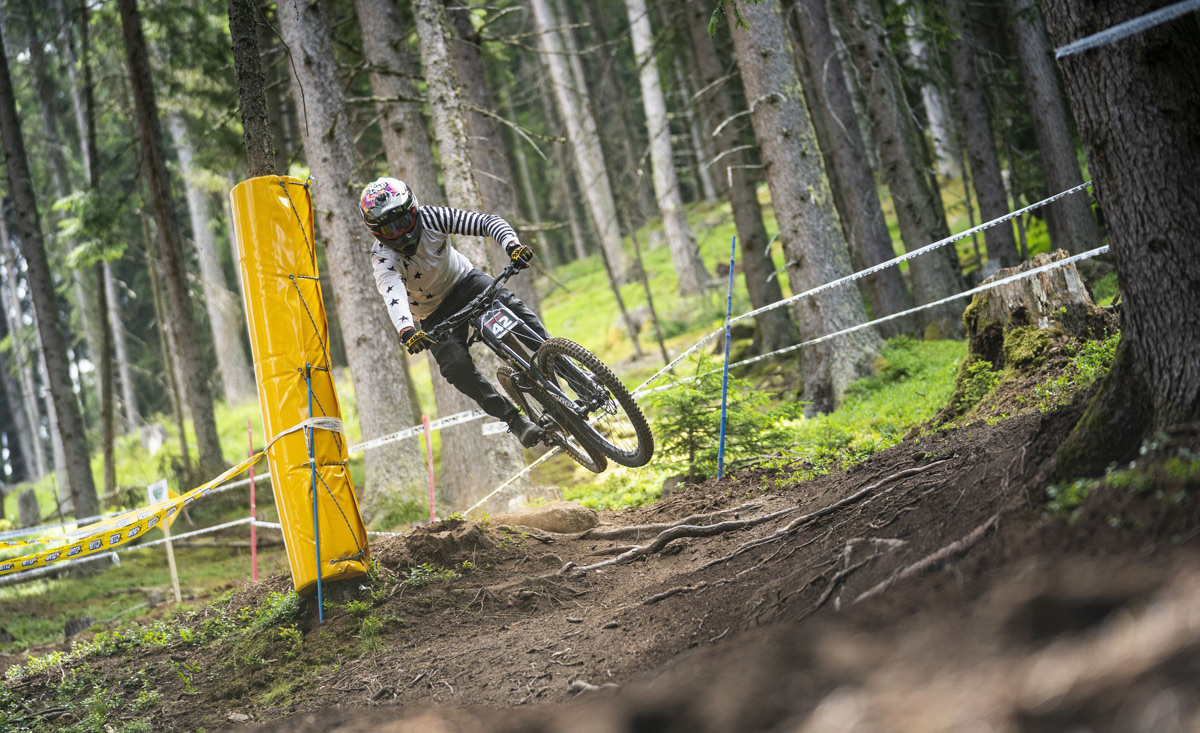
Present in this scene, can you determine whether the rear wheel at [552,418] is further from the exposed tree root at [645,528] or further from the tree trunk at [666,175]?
the tree trunk at [666,175]

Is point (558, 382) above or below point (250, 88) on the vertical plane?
below

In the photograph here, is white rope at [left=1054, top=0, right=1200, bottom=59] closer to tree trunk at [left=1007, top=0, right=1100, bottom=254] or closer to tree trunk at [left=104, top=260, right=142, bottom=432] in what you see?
tree trunk at [left=1007, top=0, right=1100, bottom=254]

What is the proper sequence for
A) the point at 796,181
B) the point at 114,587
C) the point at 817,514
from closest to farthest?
the point at 817,514 < the point at 796,181 < the point at 114,587

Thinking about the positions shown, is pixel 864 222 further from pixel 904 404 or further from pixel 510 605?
pixel 510 605

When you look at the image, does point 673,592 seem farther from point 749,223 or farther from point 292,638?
point 749,223

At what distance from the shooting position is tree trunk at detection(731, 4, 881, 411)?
10.4 meters

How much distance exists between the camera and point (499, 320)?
6.84 meters

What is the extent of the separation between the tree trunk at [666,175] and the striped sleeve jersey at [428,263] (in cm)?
1511

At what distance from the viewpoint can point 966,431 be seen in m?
5.79

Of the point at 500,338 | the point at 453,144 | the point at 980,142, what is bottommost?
the point at 500,338

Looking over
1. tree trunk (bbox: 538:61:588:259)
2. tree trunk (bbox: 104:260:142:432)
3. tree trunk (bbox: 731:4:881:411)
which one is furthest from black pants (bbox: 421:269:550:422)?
tree trunk (bbox: 104:260:142:432)

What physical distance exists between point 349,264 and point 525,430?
4454mm

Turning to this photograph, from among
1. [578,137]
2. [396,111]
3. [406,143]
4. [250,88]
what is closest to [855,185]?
[406,143]

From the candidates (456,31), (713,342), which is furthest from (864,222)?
(456,31)
